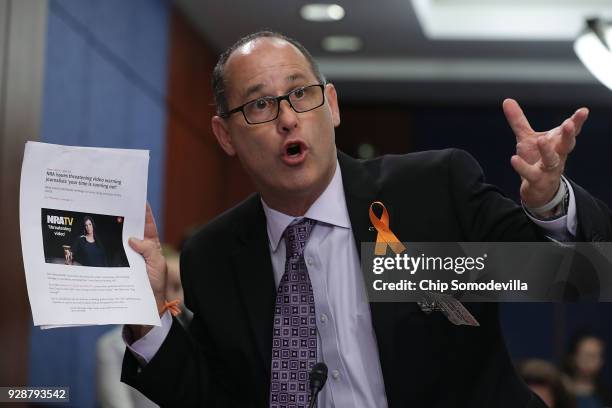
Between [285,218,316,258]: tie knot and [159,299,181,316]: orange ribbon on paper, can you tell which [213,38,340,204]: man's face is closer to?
[285,218,316,258]: tie knot

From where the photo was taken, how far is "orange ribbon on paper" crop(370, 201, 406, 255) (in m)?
1.51

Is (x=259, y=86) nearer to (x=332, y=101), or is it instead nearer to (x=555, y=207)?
(x=332, y=101)

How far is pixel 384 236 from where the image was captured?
1.56 metres

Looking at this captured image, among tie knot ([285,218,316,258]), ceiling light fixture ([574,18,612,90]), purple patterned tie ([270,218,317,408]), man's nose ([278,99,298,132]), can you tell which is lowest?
purple patterned tie ([270,218,317,408])

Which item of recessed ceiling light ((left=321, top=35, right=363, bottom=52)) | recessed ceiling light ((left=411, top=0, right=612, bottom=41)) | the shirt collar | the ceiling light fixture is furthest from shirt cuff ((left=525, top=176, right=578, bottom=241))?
recessed ceiling light ((left=321, top=35, right=363, bottom=52))

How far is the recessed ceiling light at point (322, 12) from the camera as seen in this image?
642cm

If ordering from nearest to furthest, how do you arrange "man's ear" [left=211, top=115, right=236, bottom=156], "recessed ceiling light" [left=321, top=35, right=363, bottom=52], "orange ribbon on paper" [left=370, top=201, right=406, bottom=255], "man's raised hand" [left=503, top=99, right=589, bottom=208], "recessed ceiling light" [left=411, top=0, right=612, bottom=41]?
"man's raised hand" [left=503, top=99, right=589, bottom=208] → "orange ribbon on paper" [left=370, top=201, right=406, bottom=255] → "man's ear" [left=211, top=115, right=236, bottom=156] → "recessed ceiling light" [left=411, top=0, right=612, bottom=41] → "recessed ceiling light" [left=321, top=35, right=363, bottom=52]

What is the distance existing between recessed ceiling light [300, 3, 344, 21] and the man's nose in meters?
4.86

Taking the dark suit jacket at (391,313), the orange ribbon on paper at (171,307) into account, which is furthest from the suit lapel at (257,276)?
the orange ribbon on paper at (171,307)

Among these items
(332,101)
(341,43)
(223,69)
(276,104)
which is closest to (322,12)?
(341,43)

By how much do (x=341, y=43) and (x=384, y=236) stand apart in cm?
596

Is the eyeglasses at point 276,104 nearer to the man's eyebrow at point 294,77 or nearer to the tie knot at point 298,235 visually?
the man's eyebrow at point 294,77

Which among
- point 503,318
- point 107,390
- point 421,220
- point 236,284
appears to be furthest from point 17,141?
point 503,318

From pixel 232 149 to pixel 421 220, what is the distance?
48 cm
